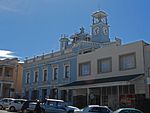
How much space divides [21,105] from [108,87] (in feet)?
33.9

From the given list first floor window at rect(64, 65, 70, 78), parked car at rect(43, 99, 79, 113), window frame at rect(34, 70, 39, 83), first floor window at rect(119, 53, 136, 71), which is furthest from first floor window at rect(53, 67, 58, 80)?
parked car at rect(43, 99, 79, 113)

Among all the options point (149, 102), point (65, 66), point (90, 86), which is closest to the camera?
point (149, 102)

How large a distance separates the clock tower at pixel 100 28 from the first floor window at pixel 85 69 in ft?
48.6

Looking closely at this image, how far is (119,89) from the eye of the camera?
3341cm

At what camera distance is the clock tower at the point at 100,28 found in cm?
5522

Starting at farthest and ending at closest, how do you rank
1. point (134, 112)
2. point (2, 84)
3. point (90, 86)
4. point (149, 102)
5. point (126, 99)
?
1. point (2, 84)
2. point (90, 86)
3. point (126, 99)
4. point (149, 102)
5. point (134, 112)

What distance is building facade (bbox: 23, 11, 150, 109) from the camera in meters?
31.7

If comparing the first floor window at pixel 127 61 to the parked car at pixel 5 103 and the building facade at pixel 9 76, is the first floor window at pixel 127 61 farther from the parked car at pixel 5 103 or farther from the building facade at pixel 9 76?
the building facade at pixel 9 76

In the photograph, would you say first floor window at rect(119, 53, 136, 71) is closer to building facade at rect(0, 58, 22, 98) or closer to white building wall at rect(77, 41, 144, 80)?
white building wall at rect(77, 41, 144, 80)

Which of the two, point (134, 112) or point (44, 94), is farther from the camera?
point (44, 94)

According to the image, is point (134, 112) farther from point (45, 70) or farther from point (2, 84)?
point (2, 84)

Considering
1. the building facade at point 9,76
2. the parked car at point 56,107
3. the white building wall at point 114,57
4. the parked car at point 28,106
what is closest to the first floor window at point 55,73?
the white building wall at point 114,57

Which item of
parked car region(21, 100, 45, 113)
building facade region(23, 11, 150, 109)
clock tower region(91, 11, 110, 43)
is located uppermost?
clock tower region(91, 11, 110, 43)

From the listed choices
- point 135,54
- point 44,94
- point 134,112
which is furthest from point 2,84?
point 134,112
